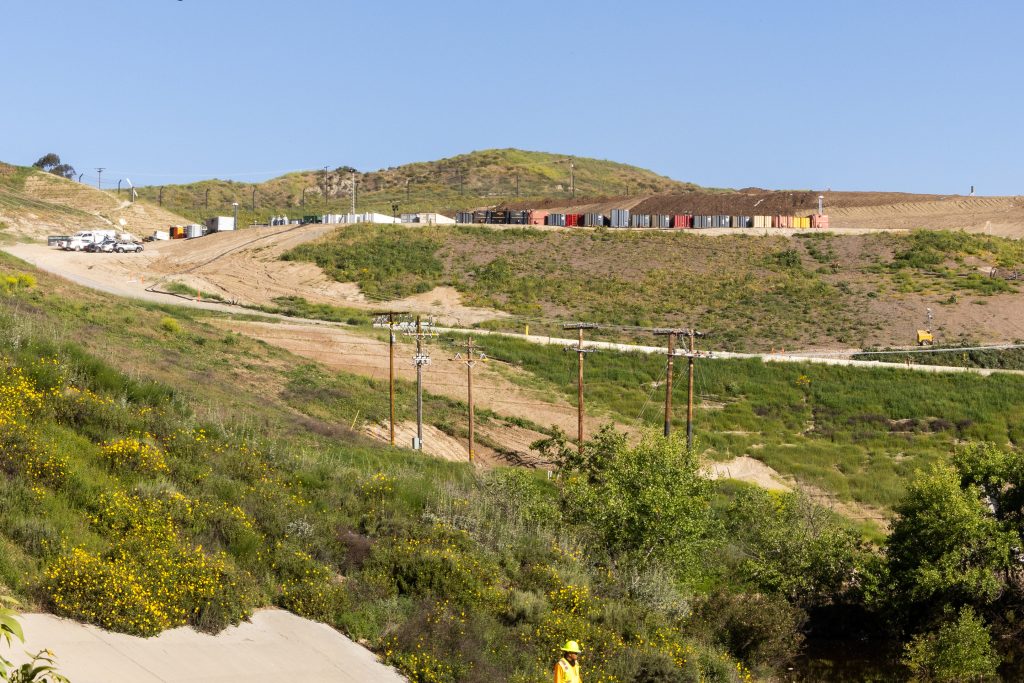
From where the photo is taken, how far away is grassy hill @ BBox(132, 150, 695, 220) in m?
164

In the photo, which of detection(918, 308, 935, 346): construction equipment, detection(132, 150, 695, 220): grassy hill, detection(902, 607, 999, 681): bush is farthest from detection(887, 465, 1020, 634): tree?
detection(132, 150, 695, 220): grassy hill

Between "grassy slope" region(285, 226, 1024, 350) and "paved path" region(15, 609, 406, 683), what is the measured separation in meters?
61.3

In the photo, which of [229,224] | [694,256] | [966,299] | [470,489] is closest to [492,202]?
[229,224]

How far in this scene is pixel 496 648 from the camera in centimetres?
1880

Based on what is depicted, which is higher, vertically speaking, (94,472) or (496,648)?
(94,472)

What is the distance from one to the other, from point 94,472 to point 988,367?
206 feet

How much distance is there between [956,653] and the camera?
25281 mm

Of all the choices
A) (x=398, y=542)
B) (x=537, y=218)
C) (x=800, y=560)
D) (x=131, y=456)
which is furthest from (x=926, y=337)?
(x=131, y=456)

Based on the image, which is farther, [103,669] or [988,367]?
[988,367]

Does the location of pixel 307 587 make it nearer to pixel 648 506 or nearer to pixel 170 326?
pixel 648 506

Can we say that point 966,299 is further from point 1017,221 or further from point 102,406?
point 102,406

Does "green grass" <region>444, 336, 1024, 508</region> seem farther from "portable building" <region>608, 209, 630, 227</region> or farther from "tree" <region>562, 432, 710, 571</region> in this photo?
"portable building" <region>608, 209, 630, 227</region>

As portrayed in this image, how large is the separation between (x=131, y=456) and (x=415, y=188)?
526 ft

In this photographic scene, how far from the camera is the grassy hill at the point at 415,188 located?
164 meters
